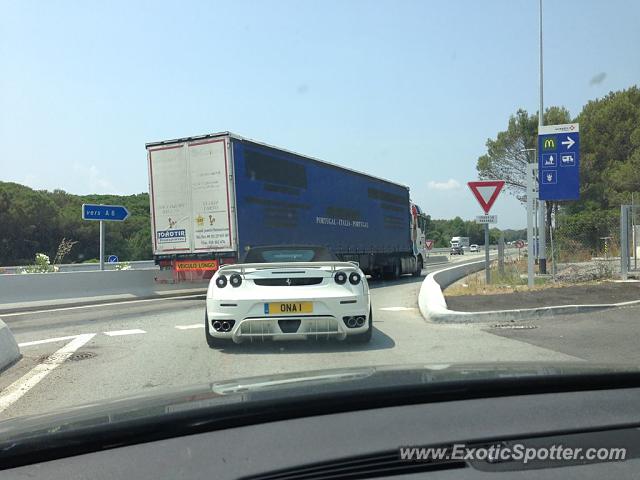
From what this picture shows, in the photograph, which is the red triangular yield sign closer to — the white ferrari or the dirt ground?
the dirt ground

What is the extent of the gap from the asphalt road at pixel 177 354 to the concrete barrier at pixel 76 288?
573 cm

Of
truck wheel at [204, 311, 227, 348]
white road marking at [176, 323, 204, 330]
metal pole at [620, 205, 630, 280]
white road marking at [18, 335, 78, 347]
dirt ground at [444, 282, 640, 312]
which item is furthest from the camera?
metal pole at [620, 205, 630, 280]

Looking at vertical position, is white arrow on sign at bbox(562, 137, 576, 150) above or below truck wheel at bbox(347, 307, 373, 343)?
above

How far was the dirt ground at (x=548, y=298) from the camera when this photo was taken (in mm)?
11047

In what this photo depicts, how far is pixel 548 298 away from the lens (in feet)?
39.1

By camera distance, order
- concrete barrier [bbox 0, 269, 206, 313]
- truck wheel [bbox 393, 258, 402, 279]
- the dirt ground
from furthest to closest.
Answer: truck wheel [bbox 393, 258, 402, 279], concrete barrier [bbox 0, 269, 206, 313], the dirt ground

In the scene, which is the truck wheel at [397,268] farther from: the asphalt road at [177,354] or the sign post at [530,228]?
the asphalt road at [177,354]

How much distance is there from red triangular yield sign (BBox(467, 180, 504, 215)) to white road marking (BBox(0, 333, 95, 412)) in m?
10.3

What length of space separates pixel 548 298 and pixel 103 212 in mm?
15212

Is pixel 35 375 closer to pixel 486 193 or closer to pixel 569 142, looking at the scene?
pixel 486 193

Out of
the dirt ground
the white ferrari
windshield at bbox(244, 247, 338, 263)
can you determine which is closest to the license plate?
the white ferrari

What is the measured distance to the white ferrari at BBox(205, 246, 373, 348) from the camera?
23.4 ft

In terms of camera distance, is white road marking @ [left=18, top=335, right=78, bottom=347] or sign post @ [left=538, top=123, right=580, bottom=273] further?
sign post @ [left=538, top=123, right=580, bottom=273]

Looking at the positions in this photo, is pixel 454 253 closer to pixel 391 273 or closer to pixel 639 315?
pixel 391 273
